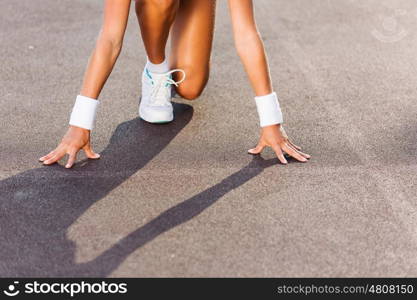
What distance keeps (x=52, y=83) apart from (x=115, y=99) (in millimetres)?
370

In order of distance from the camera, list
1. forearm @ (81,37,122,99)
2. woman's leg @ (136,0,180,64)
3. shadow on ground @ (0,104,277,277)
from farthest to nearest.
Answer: woman's leg @ (136,0,180,64), forearm @ (81,37,122,99), shadow on ground @ (0,104,277,277)

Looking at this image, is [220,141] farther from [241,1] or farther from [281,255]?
[281,255]

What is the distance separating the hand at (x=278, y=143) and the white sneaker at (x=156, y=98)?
20.3 inches

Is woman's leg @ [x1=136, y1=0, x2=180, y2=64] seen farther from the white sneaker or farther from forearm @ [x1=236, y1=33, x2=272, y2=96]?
forearm @ [x1=236, y1=33, x2=272, y2=96]

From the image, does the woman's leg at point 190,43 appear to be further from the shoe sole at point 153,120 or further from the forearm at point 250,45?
the forearm at point 250,45

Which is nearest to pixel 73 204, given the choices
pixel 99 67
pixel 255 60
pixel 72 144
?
pixel 72 144

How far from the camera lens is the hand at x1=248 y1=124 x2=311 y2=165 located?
112 inches

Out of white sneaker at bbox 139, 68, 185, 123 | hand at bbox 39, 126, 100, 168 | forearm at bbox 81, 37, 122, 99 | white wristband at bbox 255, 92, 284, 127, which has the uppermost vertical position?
forearm at bbox 81, 37, 122, 99

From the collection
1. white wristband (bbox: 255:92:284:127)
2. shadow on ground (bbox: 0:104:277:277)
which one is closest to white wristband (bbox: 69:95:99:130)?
shadow on ground (bbox: 0:104:277:277)

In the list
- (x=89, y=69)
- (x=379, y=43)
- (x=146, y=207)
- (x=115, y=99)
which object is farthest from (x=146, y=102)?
(x=379, y=43)

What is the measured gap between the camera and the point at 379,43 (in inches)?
164

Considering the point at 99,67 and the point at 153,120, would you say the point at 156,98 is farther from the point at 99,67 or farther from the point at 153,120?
the point at 99,67

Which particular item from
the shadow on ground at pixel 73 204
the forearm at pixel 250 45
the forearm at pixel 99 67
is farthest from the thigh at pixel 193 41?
the forearm at pixel 99 67

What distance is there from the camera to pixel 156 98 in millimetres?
3232
